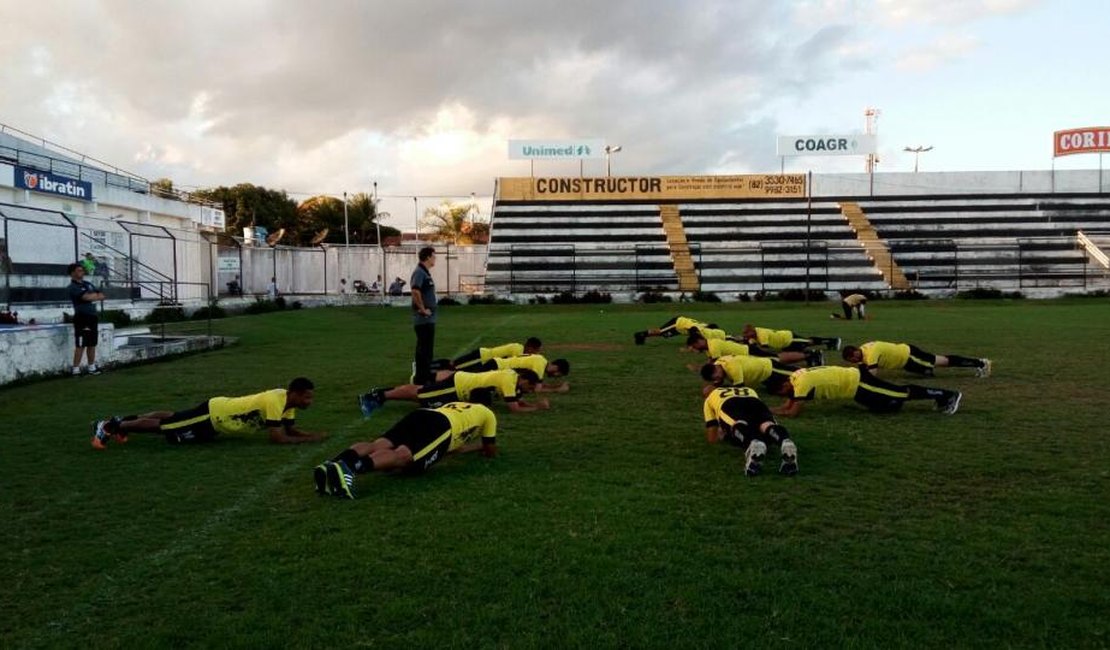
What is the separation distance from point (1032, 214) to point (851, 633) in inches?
1945

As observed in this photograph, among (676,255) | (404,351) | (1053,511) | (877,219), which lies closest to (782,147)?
(877,219)

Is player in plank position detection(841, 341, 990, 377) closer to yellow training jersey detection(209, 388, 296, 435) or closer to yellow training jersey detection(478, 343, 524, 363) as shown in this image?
yellow training jersey detection(478, 343, 524, 363)

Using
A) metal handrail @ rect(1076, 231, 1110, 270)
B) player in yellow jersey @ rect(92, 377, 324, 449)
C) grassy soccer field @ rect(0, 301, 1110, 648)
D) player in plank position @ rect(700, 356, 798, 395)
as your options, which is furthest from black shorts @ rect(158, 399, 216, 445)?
metal handrail @ rect(1076, 231, 1110, 270)

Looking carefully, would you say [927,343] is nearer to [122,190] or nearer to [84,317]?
[84,317]

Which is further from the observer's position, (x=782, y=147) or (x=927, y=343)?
(x=782, y=147)

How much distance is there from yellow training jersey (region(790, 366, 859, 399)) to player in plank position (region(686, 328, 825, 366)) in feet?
10.4

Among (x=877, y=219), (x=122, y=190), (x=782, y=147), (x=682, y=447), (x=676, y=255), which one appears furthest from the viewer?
(x=782, y=147)

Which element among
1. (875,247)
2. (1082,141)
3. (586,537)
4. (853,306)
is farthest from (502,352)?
(1082,141)

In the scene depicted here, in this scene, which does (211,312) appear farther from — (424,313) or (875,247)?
(875,247)

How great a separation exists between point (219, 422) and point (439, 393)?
2147mm

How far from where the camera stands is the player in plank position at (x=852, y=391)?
7.90m

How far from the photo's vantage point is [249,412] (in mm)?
7137

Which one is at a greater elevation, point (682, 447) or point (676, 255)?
point (676, 255)

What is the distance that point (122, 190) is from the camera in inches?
1276
